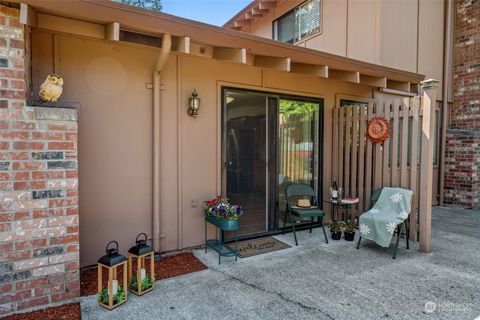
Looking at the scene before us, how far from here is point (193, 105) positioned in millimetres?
3662

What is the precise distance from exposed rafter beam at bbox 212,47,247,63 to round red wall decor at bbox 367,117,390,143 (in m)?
2.33

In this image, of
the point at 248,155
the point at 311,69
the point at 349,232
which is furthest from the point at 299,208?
the point at 311,69

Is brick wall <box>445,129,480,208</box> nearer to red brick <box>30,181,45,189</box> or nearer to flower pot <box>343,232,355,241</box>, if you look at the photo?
flower pot <box>343,232,355,241</box>

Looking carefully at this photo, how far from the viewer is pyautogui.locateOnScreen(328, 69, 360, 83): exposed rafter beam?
430cm

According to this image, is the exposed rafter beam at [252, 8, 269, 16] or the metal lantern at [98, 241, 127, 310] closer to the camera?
the metal lantern at [98, 241, 127, 310]

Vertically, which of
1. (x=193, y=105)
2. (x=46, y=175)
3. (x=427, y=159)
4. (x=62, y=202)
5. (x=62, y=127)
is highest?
(x=193, y=105)

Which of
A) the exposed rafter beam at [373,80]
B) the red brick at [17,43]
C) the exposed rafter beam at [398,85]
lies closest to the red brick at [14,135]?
the red brick at [17,43]

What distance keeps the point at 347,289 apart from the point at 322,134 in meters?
2.79

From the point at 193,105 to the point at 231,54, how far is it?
78 centimetres

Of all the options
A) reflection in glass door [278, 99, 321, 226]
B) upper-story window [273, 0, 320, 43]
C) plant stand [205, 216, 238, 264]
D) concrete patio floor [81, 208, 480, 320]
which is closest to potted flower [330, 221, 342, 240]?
concrete patio floor [81, 208, 480, 320]

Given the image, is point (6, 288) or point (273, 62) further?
point (273, 62)

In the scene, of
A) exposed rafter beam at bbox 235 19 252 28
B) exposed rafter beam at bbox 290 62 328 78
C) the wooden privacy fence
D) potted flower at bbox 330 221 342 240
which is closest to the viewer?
the wooden privacy fence

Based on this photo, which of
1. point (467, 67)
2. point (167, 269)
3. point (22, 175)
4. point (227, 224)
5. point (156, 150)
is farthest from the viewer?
point (467, 67)

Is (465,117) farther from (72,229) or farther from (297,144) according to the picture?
(72,229)
